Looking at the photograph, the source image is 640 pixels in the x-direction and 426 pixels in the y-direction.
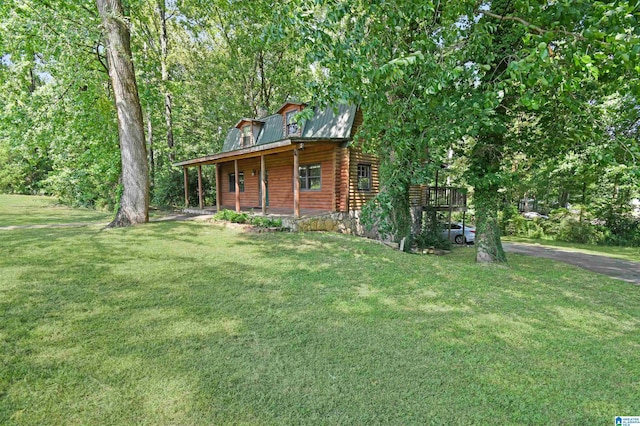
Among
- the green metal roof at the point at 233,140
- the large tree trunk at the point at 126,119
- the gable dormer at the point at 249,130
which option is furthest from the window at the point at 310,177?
the large tree trunk at the point at 126,119

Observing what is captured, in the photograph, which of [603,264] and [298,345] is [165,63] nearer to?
[298,345]

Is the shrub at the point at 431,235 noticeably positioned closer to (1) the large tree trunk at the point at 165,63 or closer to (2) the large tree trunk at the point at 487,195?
(2) the large tree trunk at the point at 487,195

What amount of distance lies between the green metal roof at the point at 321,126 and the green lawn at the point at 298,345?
6.73 meters

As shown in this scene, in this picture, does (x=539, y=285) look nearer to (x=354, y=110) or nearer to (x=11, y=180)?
(x=354, y=110)

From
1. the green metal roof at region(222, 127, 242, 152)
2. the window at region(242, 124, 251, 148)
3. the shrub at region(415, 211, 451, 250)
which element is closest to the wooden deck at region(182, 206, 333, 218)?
the window at region(242, 124, 251, 148)

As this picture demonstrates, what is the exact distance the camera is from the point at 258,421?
209 cm

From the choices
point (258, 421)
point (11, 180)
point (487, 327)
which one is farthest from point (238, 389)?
point (11, 180)

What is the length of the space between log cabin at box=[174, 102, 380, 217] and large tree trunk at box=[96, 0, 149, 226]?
12.2ft

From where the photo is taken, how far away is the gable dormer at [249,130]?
15977 mm

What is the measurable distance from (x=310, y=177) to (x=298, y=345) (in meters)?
10.6

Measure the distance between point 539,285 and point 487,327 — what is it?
3023mm

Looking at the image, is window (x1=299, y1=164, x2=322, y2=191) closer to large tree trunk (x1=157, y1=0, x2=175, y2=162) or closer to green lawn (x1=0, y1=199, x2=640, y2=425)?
green lawn (x1=0, y1=199, x2=640, y2=425)

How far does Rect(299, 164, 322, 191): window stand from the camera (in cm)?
1301

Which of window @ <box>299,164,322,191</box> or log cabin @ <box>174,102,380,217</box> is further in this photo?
window @ <box>299,164,322,191</box>
